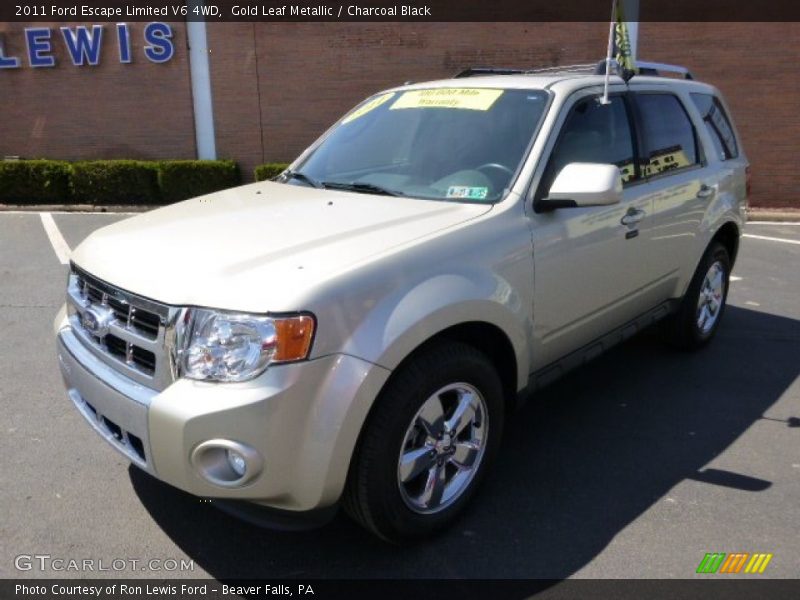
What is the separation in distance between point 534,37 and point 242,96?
556cm

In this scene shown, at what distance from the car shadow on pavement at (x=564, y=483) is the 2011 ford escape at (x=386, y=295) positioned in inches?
8.8

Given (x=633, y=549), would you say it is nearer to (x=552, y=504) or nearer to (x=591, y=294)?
(x=552, y=504)

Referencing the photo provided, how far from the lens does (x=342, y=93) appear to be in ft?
43.2

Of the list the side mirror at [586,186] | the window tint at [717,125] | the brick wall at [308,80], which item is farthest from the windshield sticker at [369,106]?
the brick wall at [308,80]

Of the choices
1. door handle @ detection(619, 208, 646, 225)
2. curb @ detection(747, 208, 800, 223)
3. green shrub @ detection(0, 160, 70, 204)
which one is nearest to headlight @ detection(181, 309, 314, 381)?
door handle @ detection(619, 208, 646, 225)

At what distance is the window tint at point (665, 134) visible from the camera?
4109 mm

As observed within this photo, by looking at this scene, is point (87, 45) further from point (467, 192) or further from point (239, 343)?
point (239, 343)

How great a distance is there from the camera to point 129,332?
2.55 m

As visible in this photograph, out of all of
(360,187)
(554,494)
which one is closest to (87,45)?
(360,187)

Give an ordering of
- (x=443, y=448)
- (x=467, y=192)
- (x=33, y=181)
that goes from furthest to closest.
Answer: (x=33, y=181) < (x=467, y=192) < (x=443, y=448)

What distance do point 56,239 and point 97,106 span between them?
5.63 metres

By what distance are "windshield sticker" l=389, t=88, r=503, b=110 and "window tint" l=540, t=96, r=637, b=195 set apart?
1.38 feet

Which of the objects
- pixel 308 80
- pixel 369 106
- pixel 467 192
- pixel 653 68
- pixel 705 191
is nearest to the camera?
pixel 467 192

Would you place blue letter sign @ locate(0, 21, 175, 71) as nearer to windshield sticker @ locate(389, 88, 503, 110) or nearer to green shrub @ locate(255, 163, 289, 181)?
green shrub @ locate(255, 163, 289, 181)
